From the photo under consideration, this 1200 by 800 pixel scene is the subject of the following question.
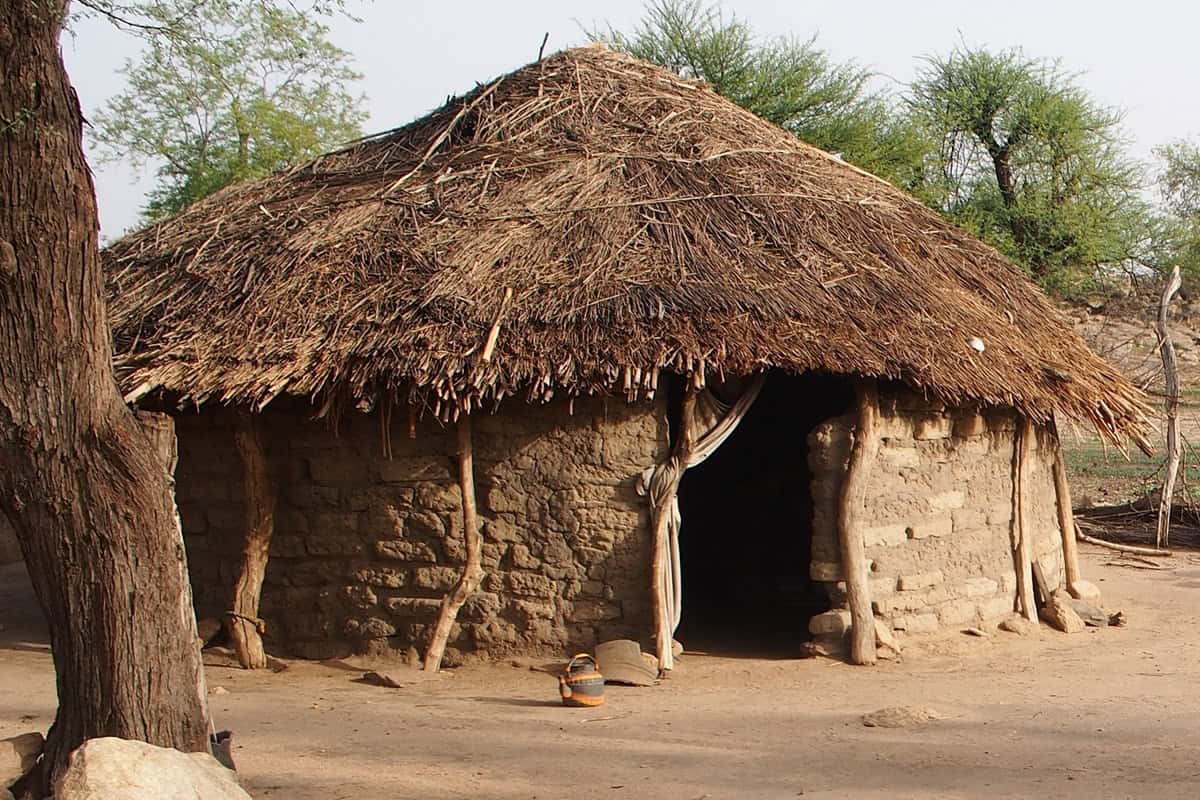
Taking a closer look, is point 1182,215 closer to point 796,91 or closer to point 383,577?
point 796,91

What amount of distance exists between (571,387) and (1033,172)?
17235mm

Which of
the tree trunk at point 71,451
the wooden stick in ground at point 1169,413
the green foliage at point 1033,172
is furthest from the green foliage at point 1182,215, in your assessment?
the tree trunk at point 71,451

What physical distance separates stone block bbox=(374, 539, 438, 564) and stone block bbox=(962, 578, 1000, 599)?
11.5 feet

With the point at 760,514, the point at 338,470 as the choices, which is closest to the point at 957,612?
the point at 760,514

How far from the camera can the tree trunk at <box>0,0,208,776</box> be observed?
4.68 metres


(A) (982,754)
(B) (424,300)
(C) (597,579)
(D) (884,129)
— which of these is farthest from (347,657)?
(D) (884,129)

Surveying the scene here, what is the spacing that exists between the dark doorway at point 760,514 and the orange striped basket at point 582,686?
10.8 feet

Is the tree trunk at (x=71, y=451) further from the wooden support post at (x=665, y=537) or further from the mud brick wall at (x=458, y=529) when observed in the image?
the wooden support post at (x=665, y=537)

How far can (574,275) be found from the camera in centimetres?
827

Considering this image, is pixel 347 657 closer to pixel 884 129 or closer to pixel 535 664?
pixel 535 664

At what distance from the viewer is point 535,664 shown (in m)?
7.96

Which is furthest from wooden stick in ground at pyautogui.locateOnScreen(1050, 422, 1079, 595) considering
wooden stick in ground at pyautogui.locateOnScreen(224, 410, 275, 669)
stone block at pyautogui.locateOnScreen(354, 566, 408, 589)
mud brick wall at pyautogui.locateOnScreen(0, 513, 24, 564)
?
mud brick wall at pyautogui.locateOnScreen(0, 513, 24, 564)

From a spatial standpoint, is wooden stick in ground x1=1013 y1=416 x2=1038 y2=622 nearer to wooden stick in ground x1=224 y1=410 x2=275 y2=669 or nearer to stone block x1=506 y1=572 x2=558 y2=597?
stone block x1=506 y1=572 x2=558 y2=597

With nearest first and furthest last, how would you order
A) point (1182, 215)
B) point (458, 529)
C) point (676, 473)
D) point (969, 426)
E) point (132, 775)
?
point (132, 775) < point (676, 473) < point (458, 529) < point (969, 426) < point (1182, 215)
